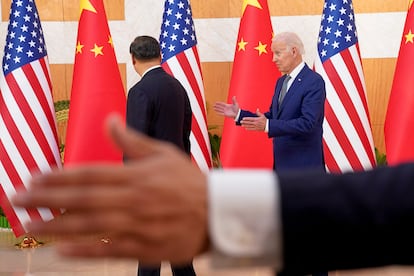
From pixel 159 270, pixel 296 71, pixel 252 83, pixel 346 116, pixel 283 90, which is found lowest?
pixel 159 270

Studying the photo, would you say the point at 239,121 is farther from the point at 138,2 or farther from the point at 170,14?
the point at 138,2

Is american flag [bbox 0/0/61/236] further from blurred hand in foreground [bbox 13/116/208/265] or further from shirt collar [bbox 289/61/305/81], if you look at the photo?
blurred hand in foreground [bbox 13/116/208/265]

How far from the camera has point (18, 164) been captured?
22.9 ft

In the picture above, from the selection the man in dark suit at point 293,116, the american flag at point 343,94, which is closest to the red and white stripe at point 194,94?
the american flag at point 343,94

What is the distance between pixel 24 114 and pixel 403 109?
3478 millimetres

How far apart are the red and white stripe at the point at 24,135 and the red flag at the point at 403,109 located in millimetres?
3111

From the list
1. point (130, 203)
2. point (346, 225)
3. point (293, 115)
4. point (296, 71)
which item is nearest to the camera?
point (130, 203)

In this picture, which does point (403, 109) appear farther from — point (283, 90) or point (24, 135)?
point (24, 135)

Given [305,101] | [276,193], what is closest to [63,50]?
[305,101]

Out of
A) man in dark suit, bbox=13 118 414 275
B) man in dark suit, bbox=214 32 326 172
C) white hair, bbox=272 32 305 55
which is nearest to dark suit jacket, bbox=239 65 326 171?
man in dark suit, bbox=214 32 326 172

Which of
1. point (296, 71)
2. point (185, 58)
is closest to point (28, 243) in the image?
point (185, 58)

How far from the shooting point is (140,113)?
4.78 meters

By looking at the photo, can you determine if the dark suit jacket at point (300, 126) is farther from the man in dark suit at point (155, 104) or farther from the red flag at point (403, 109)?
the red flag at point (403, 109)

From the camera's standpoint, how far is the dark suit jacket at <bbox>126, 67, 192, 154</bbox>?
4789 millimetres
